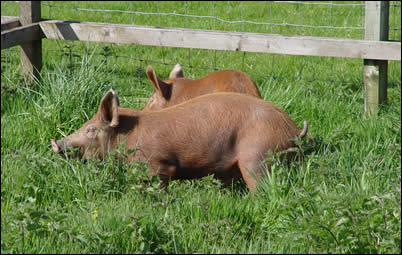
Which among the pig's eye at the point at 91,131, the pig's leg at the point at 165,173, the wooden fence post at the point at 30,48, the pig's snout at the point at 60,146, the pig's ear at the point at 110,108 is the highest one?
the wooden fence post at the point at 30,48

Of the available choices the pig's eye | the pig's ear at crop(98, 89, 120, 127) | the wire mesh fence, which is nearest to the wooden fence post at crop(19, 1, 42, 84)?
the wire mesh fence

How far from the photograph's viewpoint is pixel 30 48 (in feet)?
22.1

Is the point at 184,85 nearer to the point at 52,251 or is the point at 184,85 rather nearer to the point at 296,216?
the point at 296,216

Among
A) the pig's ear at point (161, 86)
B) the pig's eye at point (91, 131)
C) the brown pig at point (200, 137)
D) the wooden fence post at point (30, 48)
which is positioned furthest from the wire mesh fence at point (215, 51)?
the brown pig at point (200, 137)

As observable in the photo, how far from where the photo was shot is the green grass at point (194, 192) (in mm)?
3625

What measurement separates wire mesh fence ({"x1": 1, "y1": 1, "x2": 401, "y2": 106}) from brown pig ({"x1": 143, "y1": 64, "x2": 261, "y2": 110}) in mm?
678

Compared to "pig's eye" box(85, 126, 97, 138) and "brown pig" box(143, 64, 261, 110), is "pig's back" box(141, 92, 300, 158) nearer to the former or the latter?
"pig's eye" box(85, 126, 97, 138)

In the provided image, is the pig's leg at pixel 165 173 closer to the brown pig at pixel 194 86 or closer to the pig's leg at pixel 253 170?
the pig's leg at pixel 253 170

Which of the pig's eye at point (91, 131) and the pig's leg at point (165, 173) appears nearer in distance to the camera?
the pig's leg at point (165, 173)

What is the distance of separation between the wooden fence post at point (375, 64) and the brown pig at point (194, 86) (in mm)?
1179

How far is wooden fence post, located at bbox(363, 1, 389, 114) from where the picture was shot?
602cm

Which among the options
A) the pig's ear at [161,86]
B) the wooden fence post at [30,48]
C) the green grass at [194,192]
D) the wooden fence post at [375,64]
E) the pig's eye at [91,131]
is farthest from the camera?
the wooden fence post at [30,48]

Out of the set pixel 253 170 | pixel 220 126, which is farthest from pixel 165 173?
pixel 253 170

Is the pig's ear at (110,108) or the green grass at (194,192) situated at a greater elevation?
the pig's ear at (110,108)
